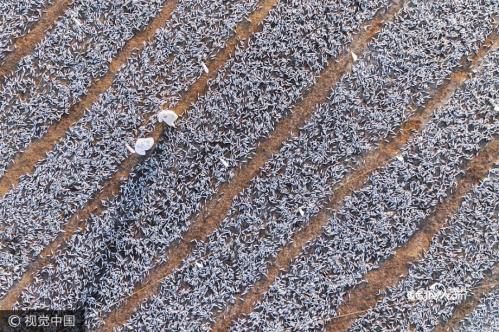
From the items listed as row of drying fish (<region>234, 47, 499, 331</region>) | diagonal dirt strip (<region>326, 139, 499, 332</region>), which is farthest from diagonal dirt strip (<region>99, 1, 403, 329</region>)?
diagonal dirt strip (<region>326, 139, 499, 332</region>)

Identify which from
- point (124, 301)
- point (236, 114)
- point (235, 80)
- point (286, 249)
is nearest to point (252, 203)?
point (286, 249)

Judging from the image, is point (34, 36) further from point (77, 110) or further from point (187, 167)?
point (187, 167)

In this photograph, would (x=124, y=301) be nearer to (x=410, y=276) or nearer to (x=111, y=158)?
(x=111, y=158)

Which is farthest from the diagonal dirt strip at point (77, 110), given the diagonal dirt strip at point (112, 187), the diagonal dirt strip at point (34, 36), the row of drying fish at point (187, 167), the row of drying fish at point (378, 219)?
the row of drying fish at point (378, 219)

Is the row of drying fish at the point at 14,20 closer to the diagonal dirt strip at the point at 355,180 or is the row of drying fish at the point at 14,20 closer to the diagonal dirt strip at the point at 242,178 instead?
the diagonal dirt strip at the point at 242,178

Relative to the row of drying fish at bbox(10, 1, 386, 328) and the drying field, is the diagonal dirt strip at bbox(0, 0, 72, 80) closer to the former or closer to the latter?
the drying field

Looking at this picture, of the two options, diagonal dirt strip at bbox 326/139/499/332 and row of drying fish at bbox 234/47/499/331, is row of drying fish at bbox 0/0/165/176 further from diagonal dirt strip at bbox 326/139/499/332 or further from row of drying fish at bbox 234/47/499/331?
diagonal dirt strip at bbox 326/139/499/332

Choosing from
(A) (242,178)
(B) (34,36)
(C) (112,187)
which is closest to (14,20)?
(B) (34,36)

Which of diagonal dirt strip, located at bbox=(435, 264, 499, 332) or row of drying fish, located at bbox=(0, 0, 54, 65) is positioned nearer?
diagonal dirt strip, located at bbox=(435, 264, 499, 332)
